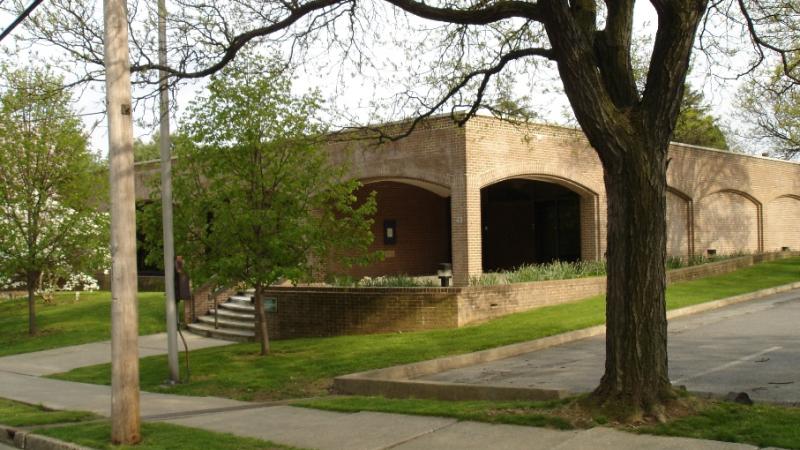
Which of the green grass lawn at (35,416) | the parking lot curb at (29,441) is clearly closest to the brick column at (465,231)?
the green grass lawn at (35,416)

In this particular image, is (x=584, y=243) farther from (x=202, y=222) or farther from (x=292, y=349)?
(x=202, y=222)

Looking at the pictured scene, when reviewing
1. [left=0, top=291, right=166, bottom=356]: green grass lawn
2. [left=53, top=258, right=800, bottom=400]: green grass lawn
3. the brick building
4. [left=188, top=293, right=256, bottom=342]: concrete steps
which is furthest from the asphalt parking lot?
[left=0, top=291, right=166, bottom=356]: green grass lawn

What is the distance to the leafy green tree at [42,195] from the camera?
75.4 ft

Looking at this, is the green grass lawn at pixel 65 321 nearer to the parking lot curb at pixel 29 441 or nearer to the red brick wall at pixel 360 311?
the red brick wall at pixel 360 311

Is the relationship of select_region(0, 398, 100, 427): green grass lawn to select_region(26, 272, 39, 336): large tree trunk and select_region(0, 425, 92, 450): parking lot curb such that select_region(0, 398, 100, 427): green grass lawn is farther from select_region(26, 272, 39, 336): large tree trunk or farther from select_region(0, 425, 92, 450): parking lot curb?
select_region(26, 272, 39, 336): large tree trunk

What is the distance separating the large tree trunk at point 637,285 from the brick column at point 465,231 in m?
11.9

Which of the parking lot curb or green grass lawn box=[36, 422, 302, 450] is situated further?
the parking lot curb

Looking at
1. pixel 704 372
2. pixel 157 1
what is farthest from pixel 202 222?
pixel 704 372

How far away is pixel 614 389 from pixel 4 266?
20.0m

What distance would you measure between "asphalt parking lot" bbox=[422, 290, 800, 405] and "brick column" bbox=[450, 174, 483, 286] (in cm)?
521

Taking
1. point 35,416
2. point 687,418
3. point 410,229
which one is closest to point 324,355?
point 35,416

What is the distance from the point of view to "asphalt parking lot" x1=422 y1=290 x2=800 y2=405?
33.0 ft

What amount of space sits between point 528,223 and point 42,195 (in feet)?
54.7

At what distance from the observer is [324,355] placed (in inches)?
609
